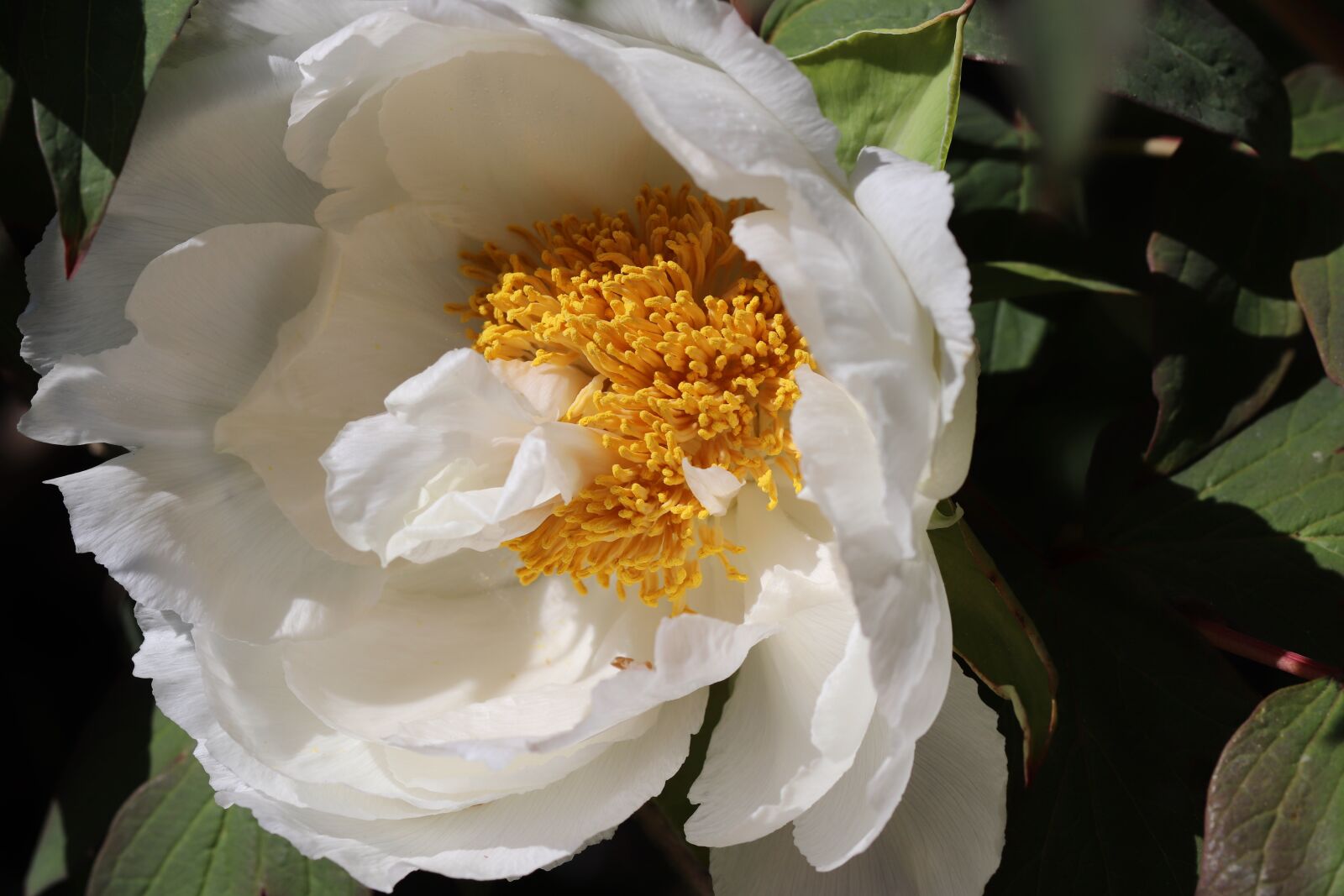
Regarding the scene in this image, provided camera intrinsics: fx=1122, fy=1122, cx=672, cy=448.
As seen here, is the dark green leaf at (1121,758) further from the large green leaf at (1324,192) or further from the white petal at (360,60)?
the white petal at (360,60)

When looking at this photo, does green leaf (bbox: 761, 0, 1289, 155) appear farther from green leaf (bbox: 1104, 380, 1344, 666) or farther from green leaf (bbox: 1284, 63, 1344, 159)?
green leaf (bbox: 1104, 380, 1344, 666)

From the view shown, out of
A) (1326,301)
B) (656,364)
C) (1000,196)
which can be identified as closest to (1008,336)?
(1000,196)

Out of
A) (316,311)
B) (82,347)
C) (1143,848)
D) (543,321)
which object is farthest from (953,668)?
(82,347)

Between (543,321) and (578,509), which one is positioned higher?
(543,321)

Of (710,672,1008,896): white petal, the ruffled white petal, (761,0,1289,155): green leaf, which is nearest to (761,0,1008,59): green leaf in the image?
(761,0,1289,155): green leaf

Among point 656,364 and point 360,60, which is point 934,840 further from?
point 360,60

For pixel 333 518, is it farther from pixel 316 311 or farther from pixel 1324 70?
pixel 1324 70
